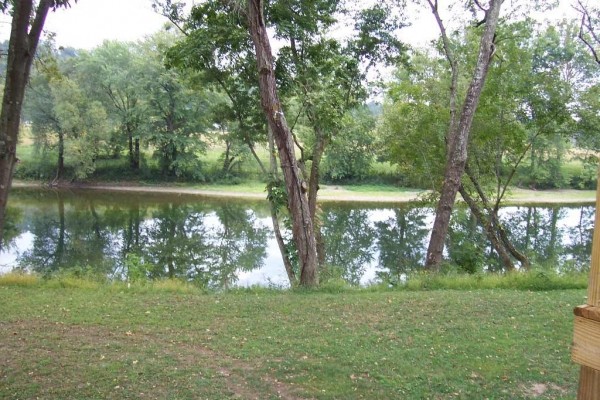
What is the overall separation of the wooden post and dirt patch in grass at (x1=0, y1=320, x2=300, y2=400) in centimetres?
417

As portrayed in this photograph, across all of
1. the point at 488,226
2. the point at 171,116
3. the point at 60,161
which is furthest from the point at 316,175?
the point at 60,161

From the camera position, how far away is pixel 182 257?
19.8 metres

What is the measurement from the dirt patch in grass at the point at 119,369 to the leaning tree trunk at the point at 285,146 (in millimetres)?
4688

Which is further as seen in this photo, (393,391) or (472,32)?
(472,32)

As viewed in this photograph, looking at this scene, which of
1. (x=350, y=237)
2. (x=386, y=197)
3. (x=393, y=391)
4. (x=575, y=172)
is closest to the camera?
(x=393, y=391)

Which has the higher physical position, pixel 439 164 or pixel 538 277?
pixel 439 164

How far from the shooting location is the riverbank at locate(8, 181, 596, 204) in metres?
38.4

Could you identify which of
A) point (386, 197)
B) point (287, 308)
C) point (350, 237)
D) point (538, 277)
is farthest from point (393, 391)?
point (386, 197)

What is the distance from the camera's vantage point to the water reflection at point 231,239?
17.0 metres

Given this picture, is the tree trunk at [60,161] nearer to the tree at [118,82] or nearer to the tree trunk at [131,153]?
the tree at [118,82]

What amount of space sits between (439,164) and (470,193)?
63.9 inches

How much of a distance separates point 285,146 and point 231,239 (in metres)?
13.6

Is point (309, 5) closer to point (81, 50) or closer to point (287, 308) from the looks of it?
point (287, 308)

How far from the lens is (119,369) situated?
5727 millimetres
